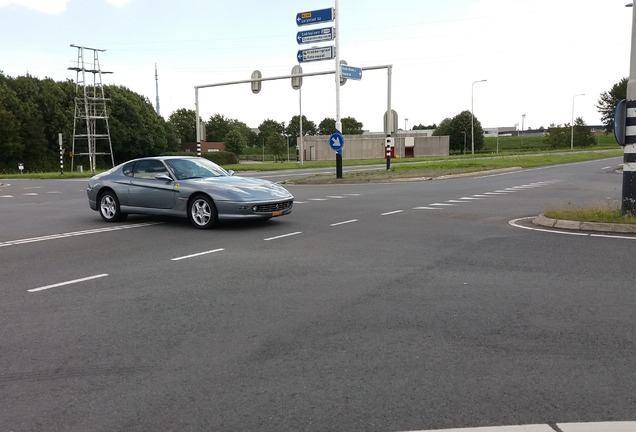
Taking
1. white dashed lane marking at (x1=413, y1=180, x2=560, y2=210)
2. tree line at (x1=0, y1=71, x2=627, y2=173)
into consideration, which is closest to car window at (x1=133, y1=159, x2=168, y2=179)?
white dashed lane marking at (x1=413, y1=180, x2=560, y2=210)

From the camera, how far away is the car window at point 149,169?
11680mm

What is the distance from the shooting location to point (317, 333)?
4.60 meters

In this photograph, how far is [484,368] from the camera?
3.84 metres

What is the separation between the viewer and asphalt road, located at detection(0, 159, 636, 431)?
10.7 ft

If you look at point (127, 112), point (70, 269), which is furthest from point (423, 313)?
point (127, 112)

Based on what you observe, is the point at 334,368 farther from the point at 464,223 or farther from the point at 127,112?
the point at 127,112

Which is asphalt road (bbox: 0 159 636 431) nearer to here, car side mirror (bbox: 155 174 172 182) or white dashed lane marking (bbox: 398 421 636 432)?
white dashed lane marking (bbox: 398 421 636 432)

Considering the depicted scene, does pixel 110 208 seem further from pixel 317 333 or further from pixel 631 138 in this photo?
pixel 631 138

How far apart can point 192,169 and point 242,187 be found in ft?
4.84

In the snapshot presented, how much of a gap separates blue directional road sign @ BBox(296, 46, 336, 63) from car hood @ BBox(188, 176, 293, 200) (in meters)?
15.5

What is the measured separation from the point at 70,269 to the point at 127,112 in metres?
73.5

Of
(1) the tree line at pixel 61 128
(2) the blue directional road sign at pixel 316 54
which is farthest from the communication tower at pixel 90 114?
(2) the blue directional road sign at pixel 316 54

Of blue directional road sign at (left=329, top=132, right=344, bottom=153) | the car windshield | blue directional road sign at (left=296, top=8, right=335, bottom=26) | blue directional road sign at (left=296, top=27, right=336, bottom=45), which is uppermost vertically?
blue directional road sign at (left=296, top=8, right=335, bottom=26)

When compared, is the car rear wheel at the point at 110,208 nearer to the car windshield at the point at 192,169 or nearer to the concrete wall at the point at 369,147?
the car windshield at the point at 192,169
